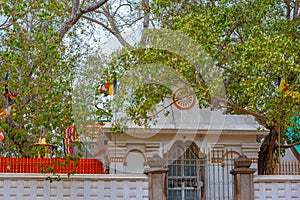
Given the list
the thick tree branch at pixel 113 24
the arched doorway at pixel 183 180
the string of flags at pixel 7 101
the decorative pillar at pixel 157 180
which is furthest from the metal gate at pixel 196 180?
the thick tree branch at pixel 113 24

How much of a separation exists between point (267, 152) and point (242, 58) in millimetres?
4119

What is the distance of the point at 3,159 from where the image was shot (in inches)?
466

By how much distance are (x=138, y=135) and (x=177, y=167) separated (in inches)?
50.1

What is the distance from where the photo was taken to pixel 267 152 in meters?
15.9

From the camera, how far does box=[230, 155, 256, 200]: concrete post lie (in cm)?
1170

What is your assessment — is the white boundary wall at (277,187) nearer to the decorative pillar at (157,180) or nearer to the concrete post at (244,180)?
the concrete post at (244,180)

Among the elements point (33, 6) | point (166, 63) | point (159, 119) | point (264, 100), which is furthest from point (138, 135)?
point (33, 6)

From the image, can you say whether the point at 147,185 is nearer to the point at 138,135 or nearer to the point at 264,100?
the point at 138,135

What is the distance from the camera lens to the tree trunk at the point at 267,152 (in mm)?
15508

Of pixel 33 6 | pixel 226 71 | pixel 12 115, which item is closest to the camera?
pixel 12 115

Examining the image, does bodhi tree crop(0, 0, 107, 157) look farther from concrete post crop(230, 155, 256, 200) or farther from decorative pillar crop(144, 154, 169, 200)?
concrete post crop(230, 155, 256, 200)

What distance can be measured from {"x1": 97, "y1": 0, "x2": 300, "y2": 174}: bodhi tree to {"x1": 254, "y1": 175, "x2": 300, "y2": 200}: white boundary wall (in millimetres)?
1418

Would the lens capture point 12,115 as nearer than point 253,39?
Yes

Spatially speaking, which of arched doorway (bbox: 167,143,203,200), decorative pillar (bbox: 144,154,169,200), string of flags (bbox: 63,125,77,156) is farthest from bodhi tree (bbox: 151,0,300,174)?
string of flags (bbox: 63,125,77,156)
